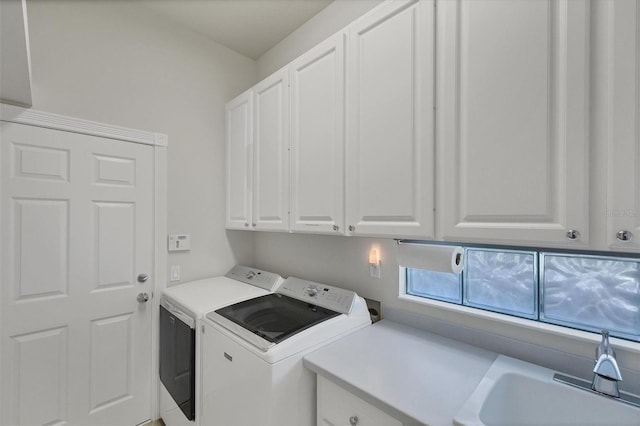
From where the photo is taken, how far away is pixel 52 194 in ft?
5.52

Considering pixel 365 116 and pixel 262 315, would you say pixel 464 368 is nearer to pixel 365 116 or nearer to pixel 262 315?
pixel 262 315

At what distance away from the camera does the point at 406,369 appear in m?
1.11

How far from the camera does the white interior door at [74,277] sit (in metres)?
1.58

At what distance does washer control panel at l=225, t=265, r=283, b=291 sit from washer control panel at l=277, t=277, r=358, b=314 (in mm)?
86

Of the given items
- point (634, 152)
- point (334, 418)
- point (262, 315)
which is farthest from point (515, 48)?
point (262, 315)

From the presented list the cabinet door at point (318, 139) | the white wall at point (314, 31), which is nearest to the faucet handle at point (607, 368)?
the cabinet door at point (318, 139)

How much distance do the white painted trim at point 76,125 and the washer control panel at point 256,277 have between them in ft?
3.82

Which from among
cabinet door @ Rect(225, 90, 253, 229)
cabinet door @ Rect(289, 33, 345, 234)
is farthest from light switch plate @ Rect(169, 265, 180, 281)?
cabinet door @ Rect(289, 33, 345, 234)

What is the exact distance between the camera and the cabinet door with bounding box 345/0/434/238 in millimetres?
1136

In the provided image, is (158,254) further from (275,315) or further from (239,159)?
(275,315)

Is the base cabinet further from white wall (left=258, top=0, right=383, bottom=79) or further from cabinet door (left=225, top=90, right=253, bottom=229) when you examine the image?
white wall (left=258, top=0, right=383, bottom=79)

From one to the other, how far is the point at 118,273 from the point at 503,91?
7.83 feet

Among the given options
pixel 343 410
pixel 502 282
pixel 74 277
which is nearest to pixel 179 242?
pixel 74 277

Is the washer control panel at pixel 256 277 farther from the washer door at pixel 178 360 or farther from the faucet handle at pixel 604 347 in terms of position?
the faucet handle at pixel 604 347
